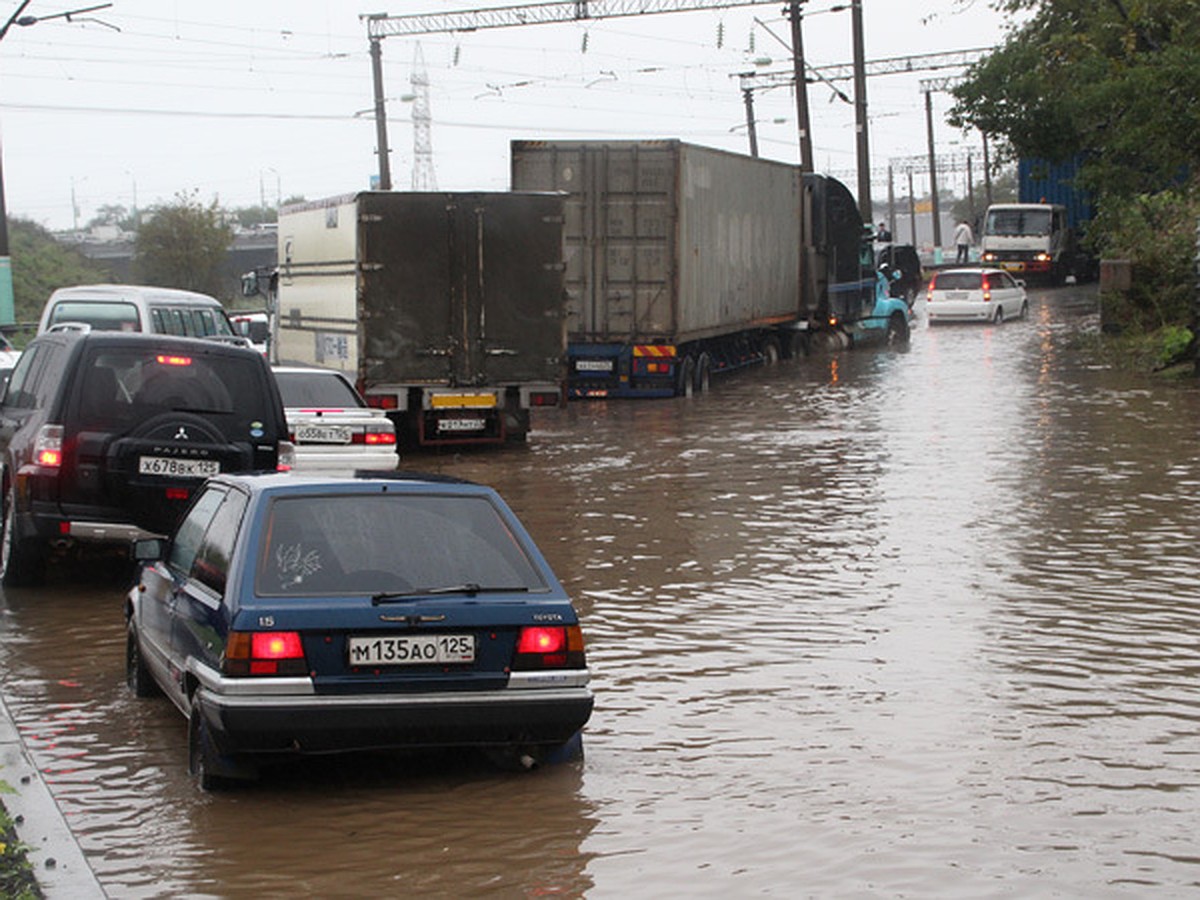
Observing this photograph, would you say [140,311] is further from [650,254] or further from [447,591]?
[447,591]

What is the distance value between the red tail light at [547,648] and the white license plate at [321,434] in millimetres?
9494

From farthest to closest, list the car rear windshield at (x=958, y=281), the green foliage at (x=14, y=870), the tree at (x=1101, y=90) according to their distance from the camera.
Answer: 1. the car rear windshield at (x=958, y=281)
2. the tree at (x=1101, y=90)
3. the green foliage at (x=14, y=870)

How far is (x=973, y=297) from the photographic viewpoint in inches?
1817

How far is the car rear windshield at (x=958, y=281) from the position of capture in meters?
46.4

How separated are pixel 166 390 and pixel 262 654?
18.4ft

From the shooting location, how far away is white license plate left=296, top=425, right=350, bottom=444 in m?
16.5

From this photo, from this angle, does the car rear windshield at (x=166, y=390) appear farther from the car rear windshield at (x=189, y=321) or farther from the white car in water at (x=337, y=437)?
the car rear windshield at (x=189, y=321)

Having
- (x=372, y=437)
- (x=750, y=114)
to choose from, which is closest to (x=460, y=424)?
(x=372, y=437)

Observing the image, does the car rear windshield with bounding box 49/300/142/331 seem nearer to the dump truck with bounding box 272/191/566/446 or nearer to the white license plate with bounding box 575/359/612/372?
the dump truck with bounding box 272/191/566/446

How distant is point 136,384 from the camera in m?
12.1

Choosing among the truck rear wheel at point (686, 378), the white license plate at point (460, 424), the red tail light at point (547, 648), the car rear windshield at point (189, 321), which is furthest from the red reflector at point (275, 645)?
the truck rear wheel at point (686, 378)

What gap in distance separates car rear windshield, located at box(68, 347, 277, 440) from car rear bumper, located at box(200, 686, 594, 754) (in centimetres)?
532

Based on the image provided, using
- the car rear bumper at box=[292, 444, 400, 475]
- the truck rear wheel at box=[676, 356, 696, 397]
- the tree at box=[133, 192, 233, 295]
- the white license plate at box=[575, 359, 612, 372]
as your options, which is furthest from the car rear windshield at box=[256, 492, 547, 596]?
the tree at box=[133, 192, 233, 295]

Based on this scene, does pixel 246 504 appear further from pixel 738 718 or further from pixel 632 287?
pixel 632 287
